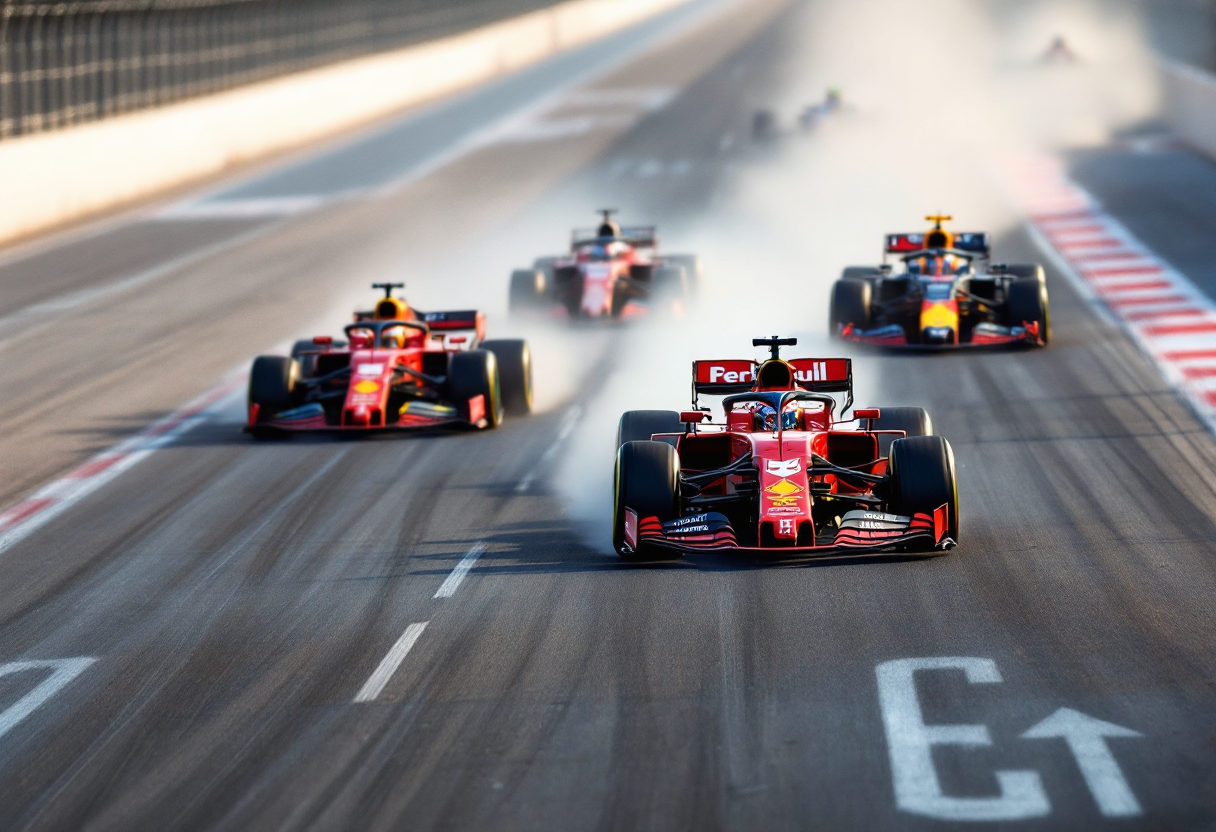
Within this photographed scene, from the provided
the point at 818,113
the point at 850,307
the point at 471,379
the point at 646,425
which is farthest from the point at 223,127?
the point at 646,425

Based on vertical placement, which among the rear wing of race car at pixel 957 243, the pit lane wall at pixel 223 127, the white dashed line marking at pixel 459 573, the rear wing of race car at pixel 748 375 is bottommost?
the white dashed line marking at pixel 459 573

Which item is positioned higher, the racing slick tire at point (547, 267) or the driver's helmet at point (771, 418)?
the racing slick tire at point (547, 267)

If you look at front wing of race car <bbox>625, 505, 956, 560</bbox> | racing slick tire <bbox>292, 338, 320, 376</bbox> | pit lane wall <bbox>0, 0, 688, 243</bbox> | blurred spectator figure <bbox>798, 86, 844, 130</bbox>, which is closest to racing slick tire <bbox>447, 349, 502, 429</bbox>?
racing slick tire <bbox>292, 338, 320, 376</bbox>

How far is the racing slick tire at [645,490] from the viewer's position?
13273 mm

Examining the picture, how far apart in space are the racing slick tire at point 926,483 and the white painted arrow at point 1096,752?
11.1 feet

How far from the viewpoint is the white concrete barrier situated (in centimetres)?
4184

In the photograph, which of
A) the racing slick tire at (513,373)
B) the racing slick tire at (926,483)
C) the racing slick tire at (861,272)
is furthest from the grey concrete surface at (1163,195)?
the racing slick tire at (926,483)

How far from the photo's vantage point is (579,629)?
11.9 m

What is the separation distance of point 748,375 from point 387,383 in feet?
16.1

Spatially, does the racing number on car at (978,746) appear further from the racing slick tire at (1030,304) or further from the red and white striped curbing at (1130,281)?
the racing slick tire at (1030,304)

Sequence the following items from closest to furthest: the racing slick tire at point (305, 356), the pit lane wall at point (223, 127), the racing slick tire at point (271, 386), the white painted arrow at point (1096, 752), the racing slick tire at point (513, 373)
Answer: the white painted arrow at point (1096, 752) < the racing slick tire at point (271, 386) < the racing slick tire at point (513, 373) < the racing slick tire at point (305, 356) < the pit lane wall at point (223, 127)

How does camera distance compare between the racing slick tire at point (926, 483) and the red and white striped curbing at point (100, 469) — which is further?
the red and white striped curbing at point (100, 469)

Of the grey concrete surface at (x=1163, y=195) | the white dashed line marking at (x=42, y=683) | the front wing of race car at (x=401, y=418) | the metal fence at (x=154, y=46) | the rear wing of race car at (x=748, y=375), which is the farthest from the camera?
the metal fence at (x=154, y=46)

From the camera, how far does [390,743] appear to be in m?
9.93
